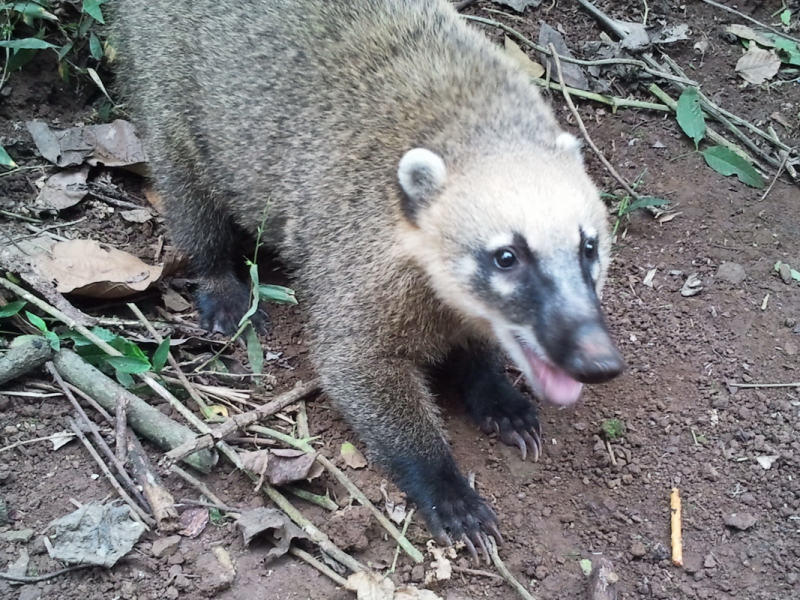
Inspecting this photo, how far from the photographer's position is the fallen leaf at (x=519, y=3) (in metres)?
6.09

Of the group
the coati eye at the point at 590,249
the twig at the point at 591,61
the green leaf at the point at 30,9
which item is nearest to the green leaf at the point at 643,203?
the twig at the point at 591,61

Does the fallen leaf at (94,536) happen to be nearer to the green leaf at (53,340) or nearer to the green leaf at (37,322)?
the green leaf at (53,340)

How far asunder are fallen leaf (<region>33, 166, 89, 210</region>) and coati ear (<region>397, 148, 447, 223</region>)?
238 centimetres

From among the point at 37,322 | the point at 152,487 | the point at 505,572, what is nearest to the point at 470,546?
the point at 505,572

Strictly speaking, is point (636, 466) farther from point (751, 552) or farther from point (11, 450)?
point (11, 450)

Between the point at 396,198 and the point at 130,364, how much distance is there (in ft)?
4.90

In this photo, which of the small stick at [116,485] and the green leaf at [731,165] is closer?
the small stick at [116,485]

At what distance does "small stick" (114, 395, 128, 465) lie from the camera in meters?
3.40

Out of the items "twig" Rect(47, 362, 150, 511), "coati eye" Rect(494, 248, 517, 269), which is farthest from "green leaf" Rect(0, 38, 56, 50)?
"coati eye" Rect(494, 248, 517, 269)

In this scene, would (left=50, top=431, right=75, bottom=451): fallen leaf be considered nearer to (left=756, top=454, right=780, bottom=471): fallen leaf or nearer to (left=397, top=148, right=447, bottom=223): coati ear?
(left=397, top=148, right=447, bottom=223): coati ear

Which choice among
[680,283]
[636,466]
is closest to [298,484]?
[636,466]

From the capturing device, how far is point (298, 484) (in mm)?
3623

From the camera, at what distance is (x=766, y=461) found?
384 centimetres

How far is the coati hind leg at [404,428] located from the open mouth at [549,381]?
2.38 ft
